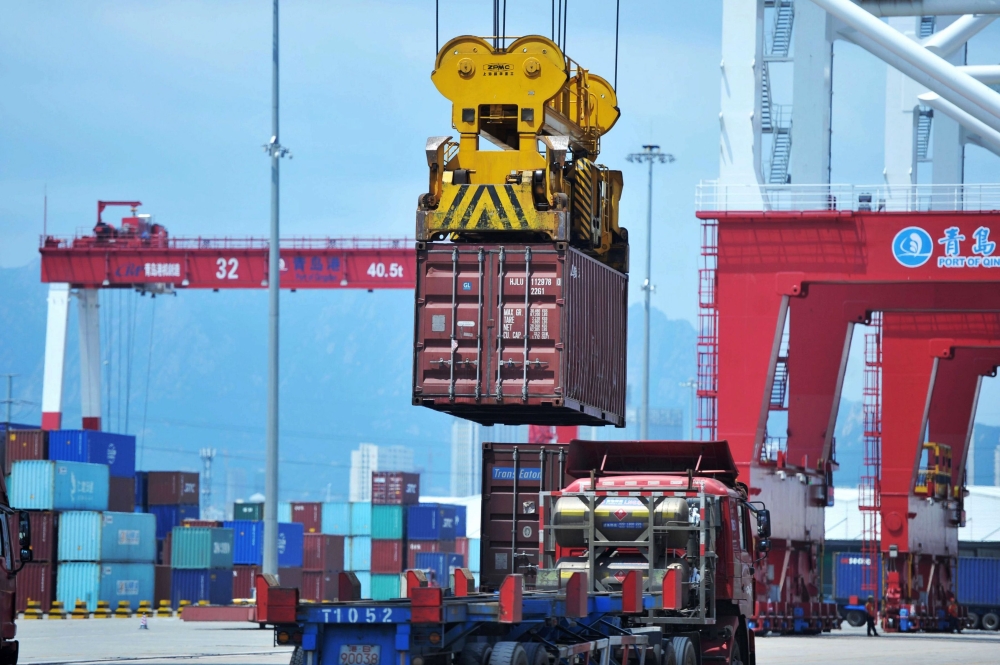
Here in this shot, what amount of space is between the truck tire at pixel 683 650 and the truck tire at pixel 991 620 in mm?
44461

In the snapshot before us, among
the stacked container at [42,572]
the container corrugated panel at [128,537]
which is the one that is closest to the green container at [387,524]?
the container corrugated panel at [128,537]

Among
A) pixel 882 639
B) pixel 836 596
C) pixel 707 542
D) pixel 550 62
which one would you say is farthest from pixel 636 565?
pixel 836 596

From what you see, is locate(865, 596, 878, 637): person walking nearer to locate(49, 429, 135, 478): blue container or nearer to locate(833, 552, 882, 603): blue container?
locate(833, 552, 882, 603): blue container

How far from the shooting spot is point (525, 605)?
1280 cm

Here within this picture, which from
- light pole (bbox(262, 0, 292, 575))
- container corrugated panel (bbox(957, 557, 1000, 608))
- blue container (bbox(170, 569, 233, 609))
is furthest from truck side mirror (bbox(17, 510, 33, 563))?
container corrugated panel (bbox(957, 557, 1000, 608))

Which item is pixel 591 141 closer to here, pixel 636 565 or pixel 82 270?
pixel 636 565

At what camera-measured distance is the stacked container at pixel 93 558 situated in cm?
4800

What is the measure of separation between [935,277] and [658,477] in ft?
51.5

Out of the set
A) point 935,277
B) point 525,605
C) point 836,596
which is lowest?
point 836,596

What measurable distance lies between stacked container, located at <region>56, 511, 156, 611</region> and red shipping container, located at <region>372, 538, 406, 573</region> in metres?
17.2

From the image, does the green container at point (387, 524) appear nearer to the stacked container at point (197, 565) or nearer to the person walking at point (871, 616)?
the stacked container at point (197, 565)

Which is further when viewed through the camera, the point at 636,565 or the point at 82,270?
the point at 82,270

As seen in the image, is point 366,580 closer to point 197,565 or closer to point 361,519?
point 361,519

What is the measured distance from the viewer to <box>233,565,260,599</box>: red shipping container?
54438 mm
